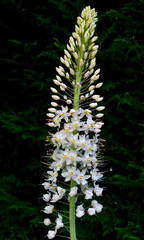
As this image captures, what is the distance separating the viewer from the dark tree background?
123 inches

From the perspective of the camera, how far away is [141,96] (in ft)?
11.2

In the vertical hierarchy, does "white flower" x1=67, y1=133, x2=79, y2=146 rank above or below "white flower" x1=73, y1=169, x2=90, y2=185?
above

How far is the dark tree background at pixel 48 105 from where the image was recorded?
10.3 feet

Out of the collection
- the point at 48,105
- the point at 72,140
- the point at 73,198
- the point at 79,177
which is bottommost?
the point at 73,198

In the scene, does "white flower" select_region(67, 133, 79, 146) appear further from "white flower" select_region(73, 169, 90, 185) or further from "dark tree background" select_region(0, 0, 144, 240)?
"dark tree background" select_region(0, 0, 144, 240)

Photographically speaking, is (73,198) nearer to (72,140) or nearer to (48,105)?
(72,140)

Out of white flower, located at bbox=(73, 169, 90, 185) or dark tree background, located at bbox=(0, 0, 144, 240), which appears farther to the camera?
dark tree background, located at bbox=(0, 0, 144, 240)

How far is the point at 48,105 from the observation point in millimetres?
3729

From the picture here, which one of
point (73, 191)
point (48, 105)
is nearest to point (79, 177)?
point (73, 191)

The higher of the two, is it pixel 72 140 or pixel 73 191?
pixel 72 140

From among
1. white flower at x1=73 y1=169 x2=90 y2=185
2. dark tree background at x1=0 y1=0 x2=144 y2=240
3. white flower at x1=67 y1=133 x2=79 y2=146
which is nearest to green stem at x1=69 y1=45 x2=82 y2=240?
white flower at x1=73 y1=169 x2=90 y2=185

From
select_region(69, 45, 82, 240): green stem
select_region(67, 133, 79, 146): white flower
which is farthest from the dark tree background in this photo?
select_region(67, 133, 79, 146): white flower

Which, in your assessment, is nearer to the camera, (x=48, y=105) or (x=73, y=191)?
(x=73, y=191)

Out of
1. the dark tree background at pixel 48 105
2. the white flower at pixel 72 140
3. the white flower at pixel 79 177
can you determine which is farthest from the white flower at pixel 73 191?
the dark tree background at pixel 48 105
